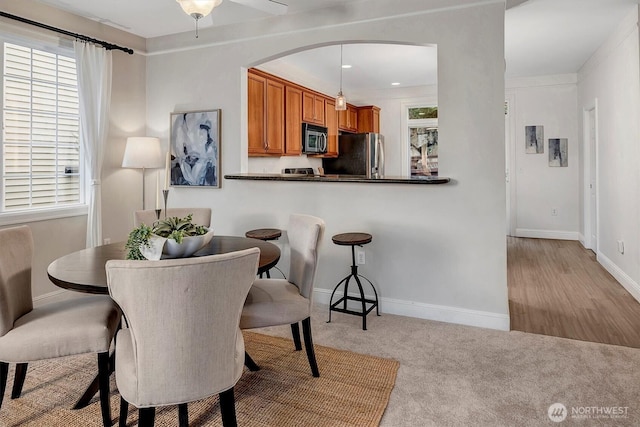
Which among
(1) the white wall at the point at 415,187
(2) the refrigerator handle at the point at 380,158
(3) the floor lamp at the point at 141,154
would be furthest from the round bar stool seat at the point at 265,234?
(2) the refrigerator handle at the point at 380,158

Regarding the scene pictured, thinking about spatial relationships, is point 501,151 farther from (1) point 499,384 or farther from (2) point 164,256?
(2) point 164,256

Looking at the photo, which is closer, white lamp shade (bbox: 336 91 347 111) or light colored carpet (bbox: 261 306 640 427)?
light colored carpet (bbox: 261 306 640 427)

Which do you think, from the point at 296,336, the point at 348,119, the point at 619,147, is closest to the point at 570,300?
the point at 619,147

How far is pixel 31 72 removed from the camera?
3.44m

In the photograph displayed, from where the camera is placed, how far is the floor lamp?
3879 mm

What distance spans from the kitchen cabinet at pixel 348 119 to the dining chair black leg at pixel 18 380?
216 inches

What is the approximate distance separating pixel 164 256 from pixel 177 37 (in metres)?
2.98

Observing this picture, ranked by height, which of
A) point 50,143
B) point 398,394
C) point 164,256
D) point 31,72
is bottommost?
point 398,394

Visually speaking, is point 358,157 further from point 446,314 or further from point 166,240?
point 166,240

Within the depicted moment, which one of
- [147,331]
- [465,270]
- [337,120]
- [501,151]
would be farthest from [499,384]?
[337,120]

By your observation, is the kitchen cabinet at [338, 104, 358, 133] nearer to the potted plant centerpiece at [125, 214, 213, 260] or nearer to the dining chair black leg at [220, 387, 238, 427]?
the potted plant centerpiece at [125, 214, 213, 260]

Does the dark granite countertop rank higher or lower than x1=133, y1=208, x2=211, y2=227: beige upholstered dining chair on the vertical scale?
higher

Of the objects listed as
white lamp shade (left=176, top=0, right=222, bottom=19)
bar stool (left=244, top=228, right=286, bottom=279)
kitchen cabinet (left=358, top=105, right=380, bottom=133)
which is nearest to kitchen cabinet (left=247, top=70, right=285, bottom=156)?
bar stool (left=244, top=228, right=286, bottom=279)

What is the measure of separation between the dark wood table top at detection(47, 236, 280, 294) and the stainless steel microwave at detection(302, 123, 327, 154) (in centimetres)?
316
